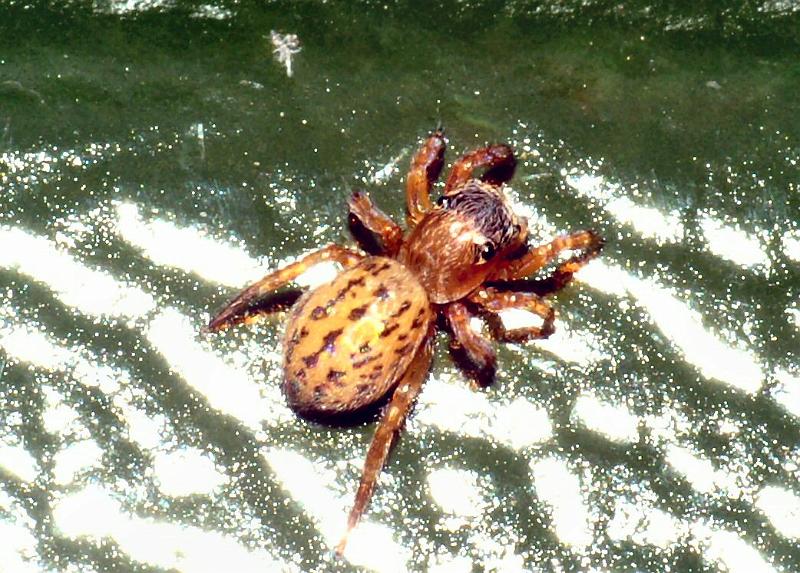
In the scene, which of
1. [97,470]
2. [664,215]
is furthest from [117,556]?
[664,215]

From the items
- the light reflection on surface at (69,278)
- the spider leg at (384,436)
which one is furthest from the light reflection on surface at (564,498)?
the light reflection on surface at (69,278)

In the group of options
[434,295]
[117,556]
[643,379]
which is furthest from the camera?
[434,295]

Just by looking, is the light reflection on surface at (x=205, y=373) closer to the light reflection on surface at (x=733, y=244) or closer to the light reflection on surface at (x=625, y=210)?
the light reflection on surface at (x=625, y=210)

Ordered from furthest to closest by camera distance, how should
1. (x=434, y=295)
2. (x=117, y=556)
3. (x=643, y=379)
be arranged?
(x=434, y=295) < (x=643, y=379) < (x=117, y=556)

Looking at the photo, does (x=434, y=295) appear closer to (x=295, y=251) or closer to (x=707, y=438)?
(x=295, y=251)

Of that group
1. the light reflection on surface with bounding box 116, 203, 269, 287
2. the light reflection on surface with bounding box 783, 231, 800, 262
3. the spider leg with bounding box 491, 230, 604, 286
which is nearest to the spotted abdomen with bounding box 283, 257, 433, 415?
the light reflection on surface with bounding box 116, 203, 269, 287

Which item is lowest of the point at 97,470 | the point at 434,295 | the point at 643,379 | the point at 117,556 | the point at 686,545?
the point at 117,556

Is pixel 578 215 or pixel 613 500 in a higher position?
pixel 578 215

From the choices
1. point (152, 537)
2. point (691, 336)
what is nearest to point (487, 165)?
point (691, 336)

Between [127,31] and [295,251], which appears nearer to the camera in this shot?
[127,31]
